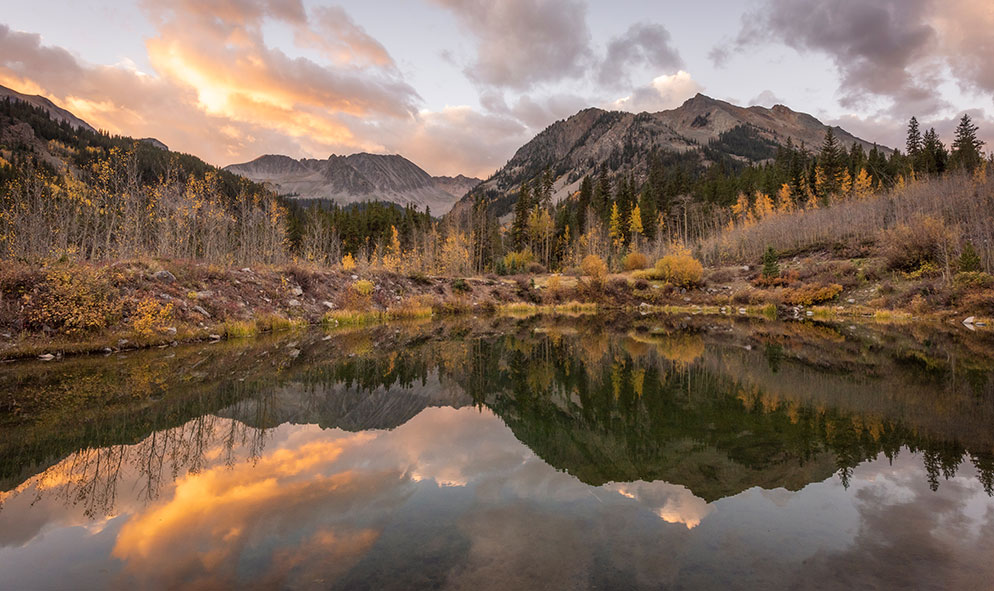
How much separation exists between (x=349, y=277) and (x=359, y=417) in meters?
23.8

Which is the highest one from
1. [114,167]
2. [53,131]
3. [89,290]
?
[53,131]

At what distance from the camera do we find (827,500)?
161 inches

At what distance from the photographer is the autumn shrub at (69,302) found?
12.3 metres

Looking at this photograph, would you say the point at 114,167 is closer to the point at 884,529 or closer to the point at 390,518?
the point at 390,518

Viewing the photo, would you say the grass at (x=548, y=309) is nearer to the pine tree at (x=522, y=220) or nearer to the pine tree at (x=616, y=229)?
the pine tree at (x=522, y=220)

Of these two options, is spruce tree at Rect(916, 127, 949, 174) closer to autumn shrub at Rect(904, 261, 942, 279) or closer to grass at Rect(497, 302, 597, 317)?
autumn shrub at Rect(904, 261, 942, 279)

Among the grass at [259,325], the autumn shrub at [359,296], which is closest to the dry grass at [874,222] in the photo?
the autumn shrub at [359,296]

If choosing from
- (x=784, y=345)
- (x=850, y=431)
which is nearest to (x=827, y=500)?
(x=850, y=431)

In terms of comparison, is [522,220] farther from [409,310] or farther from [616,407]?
[616,407]

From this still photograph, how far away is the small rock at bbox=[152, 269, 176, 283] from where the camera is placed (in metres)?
17.1

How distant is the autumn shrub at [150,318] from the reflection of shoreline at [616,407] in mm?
3647

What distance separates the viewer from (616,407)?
7.66 metres

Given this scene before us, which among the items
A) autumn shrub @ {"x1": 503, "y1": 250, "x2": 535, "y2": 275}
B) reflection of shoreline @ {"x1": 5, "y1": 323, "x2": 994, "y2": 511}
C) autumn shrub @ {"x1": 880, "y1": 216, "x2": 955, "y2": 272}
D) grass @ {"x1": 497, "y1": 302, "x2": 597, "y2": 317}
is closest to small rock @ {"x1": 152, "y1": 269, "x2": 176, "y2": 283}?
reflection of shoreline @ {"x1": 5, "y1": 323, "x2": 994, "y2": 511}

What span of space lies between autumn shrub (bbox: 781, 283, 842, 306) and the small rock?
40.6 meters
